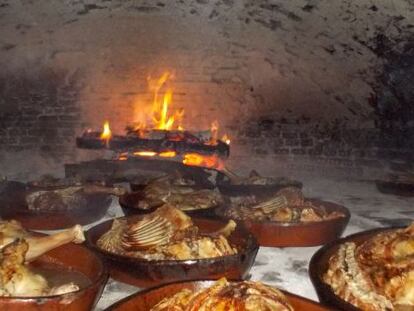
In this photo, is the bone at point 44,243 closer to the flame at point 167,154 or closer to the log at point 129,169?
the log at point 129,169

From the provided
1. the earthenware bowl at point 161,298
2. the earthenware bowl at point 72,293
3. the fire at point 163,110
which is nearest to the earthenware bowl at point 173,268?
the earthenware bowl at point 72,293

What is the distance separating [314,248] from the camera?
12.1ft

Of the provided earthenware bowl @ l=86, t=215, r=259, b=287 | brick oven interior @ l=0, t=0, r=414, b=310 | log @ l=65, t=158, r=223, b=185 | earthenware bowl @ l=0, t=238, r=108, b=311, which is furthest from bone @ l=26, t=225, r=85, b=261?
brick oven interior @ l=0, t=0, r=414, b=310

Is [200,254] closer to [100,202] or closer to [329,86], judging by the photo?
[100,202]

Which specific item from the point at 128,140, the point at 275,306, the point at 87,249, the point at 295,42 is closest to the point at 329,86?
the point at 295,42

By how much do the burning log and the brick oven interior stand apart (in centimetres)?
105

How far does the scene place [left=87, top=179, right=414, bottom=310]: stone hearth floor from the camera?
120 inches

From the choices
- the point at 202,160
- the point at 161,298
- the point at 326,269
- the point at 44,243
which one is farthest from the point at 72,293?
the point at 202,160

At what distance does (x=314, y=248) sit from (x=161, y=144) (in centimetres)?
360

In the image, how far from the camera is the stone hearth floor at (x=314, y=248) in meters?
3.06

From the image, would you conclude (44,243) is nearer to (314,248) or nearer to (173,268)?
(173,268)

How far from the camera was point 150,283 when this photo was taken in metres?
2.64

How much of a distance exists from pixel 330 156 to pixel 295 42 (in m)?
2.05

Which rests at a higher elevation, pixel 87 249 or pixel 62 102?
pixel 62 102
